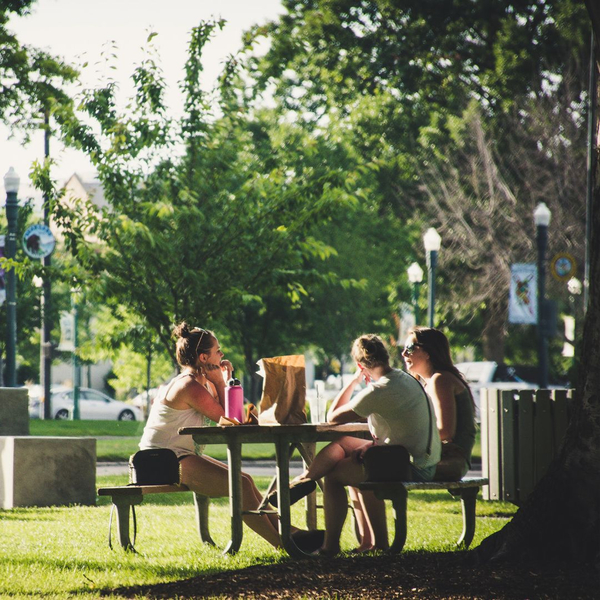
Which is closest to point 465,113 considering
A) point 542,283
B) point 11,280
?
point 542,283

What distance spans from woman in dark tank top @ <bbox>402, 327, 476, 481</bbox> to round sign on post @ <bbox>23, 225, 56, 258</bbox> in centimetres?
1256

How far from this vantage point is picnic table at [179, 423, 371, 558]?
271 inches

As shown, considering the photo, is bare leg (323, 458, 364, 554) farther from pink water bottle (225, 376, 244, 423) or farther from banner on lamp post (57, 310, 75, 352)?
banner on lamp post (57, 310, 75, 352)

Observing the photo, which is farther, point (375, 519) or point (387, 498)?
point (375, 519)

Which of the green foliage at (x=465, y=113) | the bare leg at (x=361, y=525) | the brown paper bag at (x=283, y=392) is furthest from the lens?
the green foliage at (x=465, y=113)

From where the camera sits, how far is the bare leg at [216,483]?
7281 mm

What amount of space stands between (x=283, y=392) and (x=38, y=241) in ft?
42.6

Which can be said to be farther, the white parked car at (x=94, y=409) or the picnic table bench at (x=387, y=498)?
the white parked car at (x=94, y=409)

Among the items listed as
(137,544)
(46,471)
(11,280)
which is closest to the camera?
(137,544)

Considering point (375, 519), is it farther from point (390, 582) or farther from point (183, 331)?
point (183, 331)

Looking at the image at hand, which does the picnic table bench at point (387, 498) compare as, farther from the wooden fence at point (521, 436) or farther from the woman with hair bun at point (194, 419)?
the wooden fence at point (521, 436)

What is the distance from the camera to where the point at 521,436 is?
10.8m

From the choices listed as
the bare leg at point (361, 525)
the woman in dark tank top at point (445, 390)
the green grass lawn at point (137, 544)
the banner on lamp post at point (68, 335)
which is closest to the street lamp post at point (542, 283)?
the green grass lawn at point (137, 544)

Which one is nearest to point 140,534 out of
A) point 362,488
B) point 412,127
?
point 362,488
